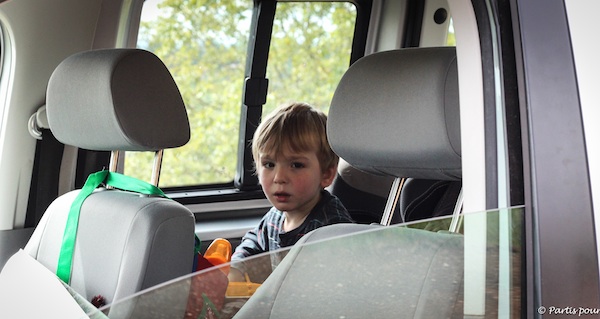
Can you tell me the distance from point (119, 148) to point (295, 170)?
2.23ft

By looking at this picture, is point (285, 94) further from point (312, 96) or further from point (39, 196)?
point (39, 196)

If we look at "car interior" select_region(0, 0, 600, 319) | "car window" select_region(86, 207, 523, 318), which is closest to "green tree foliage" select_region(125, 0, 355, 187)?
"car interior" select_region(0, 0, 600, 319)

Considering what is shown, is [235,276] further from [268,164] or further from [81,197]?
[268,164]

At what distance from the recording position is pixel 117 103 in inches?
73.2

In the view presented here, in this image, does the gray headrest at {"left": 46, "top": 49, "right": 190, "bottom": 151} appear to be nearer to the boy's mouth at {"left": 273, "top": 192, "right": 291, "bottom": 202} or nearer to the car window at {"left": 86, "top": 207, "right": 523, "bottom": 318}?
the boy's mouth at {"left": 273, "top": 192, "right": 291, "bottom": 202}

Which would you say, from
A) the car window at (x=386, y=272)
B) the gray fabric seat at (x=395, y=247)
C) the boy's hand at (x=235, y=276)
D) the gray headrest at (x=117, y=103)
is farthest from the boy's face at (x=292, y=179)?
the boy's hand at (x=235, y=276)

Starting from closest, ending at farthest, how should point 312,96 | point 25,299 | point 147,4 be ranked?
point 25,299, point 147,4, point 312,96

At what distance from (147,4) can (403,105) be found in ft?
4.91

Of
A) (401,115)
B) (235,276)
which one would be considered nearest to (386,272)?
(235,276)

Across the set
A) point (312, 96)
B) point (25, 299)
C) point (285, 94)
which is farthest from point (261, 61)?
point (25, 299)

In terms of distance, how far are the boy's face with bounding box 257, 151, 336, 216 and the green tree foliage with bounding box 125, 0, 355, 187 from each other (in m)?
0.86

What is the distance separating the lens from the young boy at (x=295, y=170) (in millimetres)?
2439

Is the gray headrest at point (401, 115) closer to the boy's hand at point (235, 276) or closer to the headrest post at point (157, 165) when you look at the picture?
the boy's hand at point (235, 276)

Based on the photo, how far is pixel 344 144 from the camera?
1.54m
